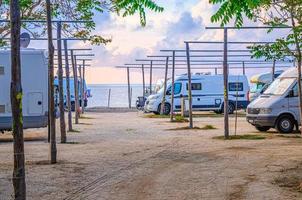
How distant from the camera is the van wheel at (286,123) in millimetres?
20016

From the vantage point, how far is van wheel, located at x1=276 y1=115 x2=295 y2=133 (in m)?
20.0

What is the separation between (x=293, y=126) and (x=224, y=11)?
16.3 meters

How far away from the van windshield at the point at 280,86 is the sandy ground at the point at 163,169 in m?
2.81

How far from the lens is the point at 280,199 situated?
328 inches

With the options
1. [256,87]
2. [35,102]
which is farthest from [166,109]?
[35,102]

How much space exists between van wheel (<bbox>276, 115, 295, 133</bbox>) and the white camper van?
748 cm

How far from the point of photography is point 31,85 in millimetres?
19297

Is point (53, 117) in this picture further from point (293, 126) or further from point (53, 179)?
point (293, 126)

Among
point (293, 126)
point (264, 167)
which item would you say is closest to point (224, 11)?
point (264, 167)

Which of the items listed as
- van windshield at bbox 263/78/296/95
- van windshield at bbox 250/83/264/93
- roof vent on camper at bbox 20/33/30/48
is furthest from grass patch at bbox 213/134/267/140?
van windshield at bbox 250/83/264/93

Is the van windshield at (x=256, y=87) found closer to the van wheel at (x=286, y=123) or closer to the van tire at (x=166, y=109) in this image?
the van tire at (x=166, y=109)

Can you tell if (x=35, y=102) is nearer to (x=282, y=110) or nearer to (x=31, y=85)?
(x=31, y=85)

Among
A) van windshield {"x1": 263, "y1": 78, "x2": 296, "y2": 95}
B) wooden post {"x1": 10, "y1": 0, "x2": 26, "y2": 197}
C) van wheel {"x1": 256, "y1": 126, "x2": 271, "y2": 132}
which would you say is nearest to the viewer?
wooden post {"x1": 10, "y1": 0, "x2": 26, "y2": 197}

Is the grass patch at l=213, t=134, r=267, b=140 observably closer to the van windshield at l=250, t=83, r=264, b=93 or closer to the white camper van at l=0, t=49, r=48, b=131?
the white camper van at l=0, t=49, r=48, b=131
